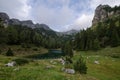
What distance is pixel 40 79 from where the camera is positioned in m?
32.1

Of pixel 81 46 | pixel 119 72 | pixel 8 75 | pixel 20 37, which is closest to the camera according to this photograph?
pixel 8 75

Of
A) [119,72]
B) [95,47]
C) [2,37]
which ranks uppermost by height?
[2,37]

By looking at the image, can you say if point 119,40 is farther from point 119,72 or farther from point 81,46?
point 119,72

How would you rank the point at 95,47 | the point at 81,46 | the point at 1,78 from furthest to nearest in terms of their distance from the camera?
1. the point at 81,46
2. the point at 95,47
3. the point at 1,78

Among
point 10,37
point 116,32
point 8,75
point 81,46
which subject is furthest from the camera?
point 10,37

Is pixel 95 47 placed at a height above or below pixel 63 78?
above

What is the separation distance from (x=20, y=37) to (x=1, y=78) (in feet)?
535

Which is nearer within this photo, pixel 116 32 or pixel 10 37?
pixel 116 32

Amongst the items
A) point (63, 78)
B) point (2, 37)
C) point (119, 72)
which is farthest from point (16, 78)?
point (2, 37)

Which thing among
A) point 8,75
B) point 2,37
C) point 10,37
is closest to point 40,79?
point 8,75

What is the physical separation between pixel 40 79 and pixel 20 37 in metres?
164

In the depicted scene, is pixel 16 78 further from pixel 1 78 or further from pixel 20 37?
pixel 20 37

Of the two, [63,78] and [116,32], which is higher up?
[116,32]

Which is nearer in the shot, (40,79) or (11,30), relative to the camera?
(40,79)
